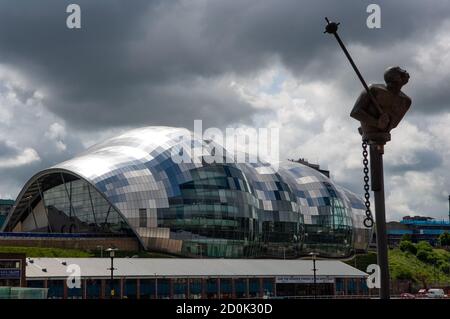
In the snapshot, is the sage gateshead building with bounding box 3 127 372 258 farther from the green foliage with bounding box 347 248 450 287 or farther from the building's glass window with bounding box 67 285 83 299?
the building's glass window with bounding box 67 285 83 299

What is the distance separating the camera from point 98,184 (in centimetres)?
7362

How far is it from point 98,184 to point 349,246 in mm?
43709

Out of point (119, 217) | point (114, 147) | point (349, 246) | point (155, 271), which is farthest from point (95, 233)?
point (349, 246)

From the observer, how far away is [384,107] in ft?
23.0

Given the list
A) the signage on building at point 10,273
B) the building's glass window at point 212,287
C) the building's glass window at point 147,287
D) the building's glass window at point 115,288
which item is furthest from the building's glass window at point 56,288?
the building's glass window at point 212,287

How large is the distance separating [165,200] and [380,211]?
67431 millimetres

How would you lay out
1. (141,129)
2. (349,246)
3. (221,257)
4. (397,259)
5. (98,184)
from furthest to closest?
(397,259) < (349,246) < (141,129) < (221,257) < (98,184)

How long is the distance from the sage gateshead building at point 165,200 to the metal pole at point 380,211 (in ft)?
220

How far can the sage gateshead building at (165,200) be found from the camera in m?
73.8

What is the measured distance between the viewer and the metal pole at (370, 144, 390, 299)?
21.6 ft

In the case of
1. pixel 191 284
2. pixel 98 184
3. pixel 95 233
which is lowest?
pixel 191 284

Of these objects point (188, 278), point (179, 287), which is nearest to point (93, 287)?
point (179, 287)

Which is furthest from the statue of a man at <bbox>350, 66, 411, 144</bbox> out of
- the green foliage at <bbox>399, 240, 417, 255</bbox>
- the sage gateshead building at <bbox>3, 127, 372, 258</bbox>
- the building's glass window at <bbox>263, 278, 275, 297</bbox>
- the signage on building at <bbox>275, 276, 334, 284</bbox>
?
the green foliage at <bbox>399, 240, 417, 255</bbox>
